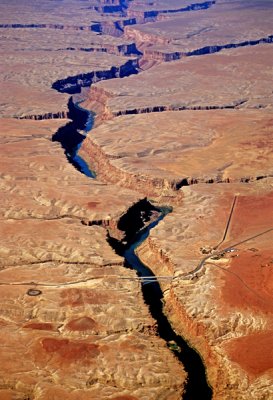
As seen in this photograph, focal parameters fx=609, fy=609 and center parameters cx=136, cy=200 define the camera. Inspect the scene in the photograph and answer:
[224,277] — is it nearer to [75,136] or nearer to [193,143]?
[193,143]

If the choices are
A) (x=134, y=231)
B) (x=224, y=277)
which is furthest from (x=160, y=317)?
(x=134, y=231)

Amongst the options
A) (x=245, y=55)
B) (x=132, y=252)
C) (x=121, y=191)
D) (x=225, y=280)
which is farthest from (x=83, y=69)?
(x=225, y=280)

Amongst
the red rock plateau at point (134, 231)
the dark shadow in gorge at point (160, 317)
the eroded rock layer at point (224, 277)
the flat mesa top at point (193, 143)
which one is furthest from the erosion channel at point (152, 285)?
the flat mesa top at point (193, 143)

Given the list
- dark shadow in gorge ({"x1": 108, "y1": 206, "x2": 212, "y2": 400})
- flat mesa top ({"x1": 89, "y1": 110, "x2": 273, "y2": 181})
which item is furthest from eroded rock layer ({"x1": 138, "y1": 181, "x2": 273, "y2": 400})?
flat mesa top ({"x1": 89, "y1": 110, "x2": 273, "y2": 181})

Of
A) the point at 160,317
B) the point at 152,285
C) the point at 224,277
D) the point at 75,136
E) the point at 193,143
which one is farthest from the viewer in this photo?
the point at 75,136

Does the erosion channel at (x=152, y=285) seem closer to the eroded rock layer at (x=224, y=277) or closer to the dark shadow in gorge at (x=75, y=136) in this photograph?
the dark shadow in gorge at (x=75, y=136)
